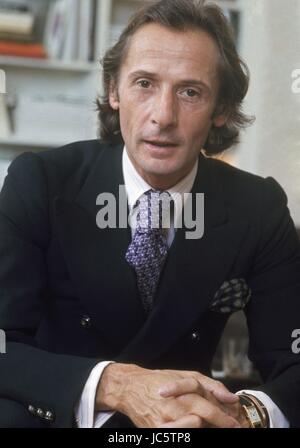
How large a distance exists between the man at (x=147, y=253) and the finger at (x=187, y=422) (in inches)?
1.5

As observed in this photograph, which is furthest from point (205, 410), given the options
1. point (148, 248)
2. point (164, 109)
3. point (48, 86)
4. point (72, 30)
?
point (48, 86)

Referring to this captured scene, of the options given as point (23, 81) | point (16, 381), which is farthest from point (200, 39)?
point (23, 81)

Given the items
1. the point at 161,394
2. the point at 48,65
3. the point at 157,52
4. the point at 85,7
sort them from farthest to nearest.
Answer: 1. the point at 48,65
2. the point at 85,7
3. the point at 157,52
4. the point at 161,394

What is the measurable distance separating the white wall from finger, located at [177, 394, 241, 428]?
1.20ft

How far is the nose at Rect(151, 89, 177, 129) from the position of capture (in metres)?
0.83

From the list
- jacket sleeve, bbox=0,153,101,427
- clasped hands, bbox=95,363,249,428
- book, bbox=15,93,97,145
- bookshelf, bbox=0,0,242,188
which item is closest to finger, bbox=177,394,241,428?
clasped hands, bbox=95,363,249,428

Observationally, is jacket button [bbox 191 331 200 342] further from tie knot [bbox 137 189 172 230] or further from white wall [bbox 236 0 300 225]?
white wall [bbox 236 0 300 225]

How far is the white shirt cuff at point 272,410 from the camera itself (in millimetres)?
805

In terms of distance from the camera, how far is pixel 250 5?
102 centimetres

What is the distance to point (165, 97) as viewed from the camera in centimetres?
83

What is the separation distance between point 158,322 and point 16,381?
0.18 m

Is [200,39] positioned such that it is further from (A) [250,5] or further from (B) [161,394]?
(B) [161,394]

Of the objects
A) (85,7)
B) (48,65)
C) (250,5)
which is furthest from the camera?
(48,65)

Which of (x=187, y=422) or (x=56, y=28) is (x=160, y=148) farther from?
(x=56, y=28)
